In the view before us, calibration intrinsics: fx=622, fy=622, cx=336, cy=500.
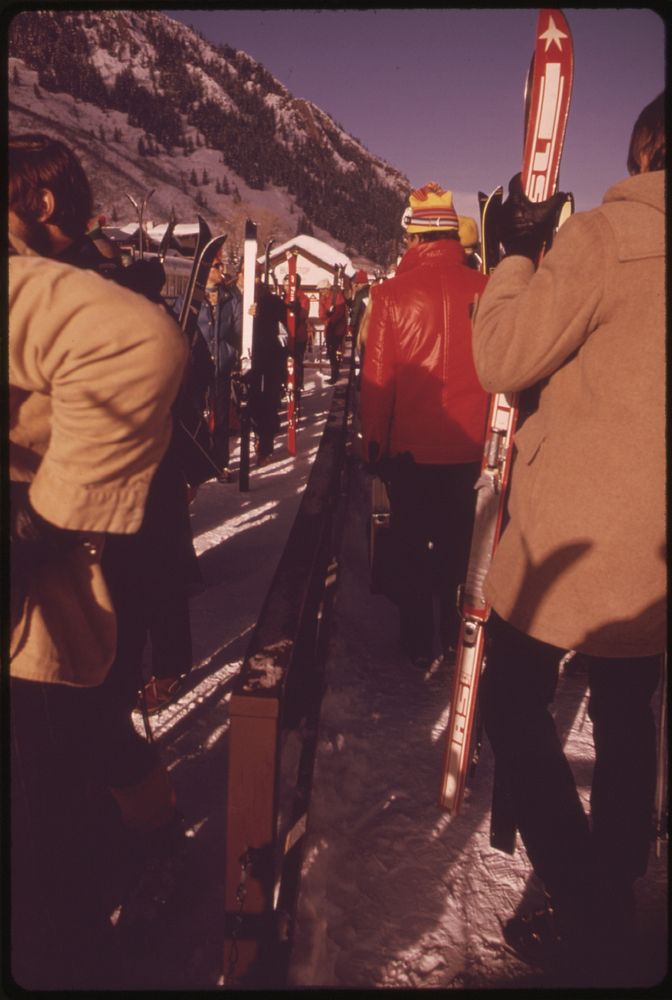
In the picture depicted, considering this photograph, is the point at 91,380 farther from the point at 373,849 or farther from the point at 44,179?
the point at 373,849

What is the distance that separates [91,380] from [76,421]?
0.07m

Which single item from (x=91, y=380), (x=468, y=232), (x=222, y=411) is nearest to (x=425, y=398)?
(x=468, y=232)

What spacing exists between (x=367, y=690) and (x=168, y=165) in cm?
11761

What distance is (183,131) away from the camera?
4466 inches

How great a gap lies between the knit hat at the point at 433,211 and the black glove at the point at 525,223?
3.68 feet

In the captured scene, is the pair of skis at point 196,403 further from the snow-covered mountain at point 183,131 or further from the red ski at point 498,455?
the snow-covered mountain at point 183,131

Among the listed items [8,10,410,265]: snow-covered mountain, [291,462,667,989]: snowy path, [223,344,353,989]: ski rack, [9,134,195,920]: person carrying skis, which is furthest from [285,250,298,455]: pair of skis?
[8,10,410,265]: snow-covered mountain

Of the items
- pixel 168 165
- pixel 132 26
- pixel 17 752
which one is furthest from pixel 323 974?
pixel 132 26

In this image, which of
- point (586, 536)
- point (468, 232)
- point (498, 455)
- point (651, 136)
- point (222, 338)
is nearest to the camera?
point (651, 136)

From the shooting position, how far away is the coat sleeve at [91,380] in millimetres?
944

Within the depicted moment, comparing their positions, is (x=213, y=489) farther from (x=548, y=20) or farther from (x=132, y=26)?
(x=132, y=26)

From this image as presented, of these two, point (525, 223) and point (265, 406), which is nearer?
point (525, 223)

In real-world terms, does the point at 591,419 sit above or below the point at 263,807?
above

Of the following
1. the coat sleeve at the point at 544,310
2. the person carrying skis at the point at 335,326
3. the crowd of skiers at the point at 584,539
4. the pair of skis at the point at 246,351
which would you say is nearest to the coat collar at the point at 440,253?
the crowd of skiers at the point at 584,539
